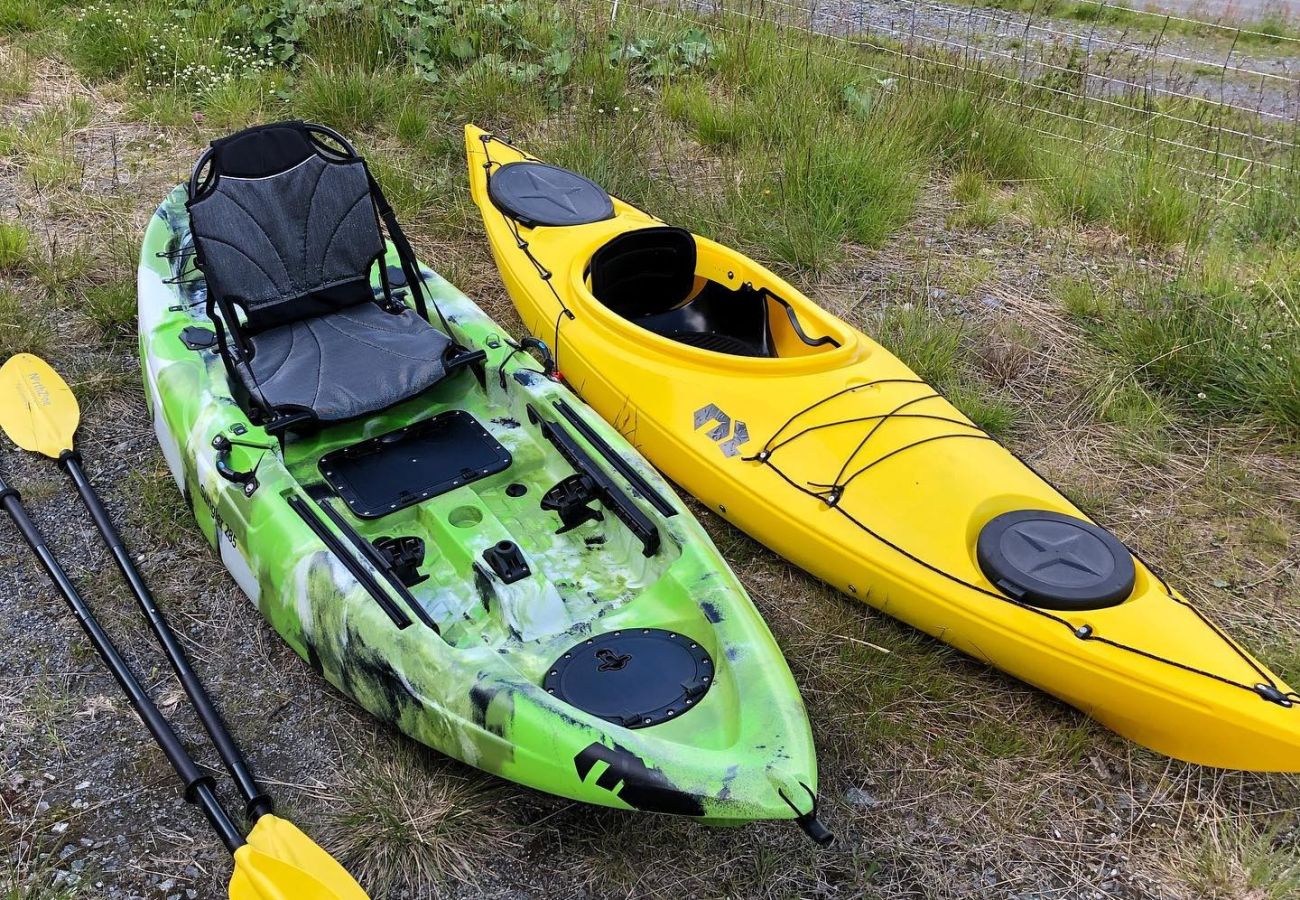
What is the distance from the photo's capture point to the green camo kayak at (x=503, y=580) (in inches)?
83.7

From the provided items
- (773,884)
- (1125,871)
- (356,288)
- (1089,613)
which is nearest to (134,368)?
(356,288)

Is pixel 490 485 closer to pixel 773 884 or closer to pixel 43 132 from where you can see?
pixel 773 884

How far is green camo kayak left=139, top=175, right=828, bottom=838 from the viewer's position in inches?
83.7

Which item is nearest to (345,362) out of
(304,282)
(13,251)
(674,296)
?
(304,282)

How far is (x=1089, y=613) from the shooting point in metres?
2.55

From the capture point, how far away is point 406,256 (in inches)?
128

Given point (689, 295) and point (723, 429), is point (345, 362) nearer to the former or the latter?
point (723, 429)

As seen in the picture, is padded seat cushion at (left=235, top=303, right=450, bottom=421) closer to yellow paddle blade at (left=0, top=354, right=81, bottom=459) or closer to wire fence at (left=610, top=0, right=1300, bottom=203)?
yellow paddle blade at (left=0, top=354, right=81, bottom=459)

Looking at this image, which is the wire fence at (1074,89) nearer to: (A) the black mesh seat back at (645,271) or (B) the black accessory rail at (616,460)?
(A) the black mesh seat back at (645,271)

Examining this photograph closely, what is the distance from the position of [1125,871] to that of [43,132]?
5.47 metres

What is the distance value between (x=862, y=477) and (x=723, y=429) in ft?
1.54

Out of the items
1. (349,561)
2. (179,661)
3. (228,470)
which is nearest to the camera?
(349,561)

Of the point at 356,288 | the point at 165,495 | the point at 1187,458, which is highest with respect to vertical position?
the point at 356,288

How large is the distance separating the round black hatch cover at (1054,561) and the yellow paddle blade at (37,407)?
2.90 m
